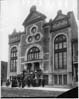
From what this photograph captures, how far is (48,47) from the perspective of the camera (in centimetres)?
498

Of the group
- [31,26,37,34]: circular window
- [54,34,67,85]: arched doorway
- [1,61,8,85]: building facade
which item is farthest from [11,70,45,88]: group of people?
[31,26,37,34]: circular window

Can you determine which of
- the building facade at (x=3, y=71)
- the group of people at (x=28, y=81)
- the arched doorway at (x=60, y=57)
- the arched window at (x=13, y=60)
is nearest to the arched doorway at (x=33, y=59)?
the group of people at (x=28, y=81)

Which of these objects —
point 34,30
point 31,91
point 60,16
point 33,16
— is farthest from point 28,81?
point 60,16

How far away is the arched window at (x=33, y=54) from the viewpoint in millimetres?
5135

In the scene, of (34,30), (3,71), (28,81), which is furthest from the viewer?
(3,71)

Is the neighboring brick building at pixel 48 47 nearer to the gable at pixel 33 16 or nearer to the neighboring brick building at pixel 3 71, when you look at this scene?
the gable at pixel 33 16

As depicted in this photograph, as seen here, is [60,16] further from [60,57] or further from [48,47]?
[60,57]

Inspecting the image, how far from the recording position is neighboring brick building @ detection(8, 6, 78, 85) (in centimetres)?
457

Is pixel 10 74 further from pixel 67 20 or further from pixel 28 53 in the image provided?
pixel 67 20

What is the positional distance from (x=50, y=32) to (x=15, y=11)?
1.12 meters

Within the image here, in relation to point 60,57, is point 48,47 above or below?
above

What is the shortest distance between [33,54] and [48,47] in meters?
0.48

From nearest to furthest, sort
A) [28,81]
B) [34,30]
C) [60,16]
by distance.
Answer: [60,16] < [28,81] < [34,30]

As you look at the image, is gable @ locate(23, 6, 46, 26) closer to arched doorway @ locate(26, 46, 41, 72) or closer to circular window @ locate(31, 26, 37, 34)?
circular window @ locate(31, 26, 37, 34)
